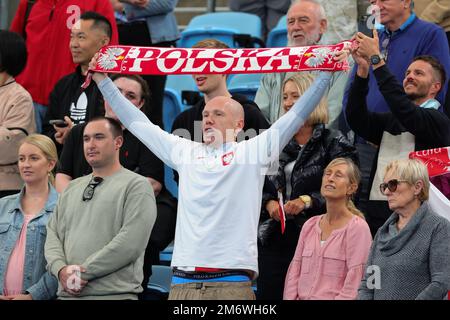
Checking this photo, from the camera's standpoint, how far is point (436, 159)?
7344mm

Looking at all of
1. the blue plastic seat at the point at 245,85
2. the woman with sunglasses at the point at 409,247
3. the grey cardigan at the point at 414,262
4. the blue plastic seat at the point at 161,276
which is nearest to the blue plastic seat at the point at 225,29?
the blue plastic seat at the point at 245,85

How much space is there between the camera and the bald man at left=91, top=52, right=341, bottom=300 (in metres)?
6.56

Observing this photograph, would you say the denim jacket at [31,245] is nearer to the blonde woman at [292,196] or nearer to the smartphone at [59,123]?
the smartphone at [59,123]

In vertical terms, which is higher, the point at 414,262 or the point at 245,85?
the point at 245,85

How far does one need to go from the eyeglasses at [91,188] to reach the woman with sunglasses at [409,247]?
188 centimetres

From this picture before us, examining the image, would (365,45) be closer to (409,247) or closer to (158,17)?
(409,247)

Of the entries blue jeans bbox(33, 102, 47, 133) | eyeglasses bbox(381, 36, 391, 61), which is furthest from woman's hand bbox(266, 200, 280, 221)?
blue jeans bbox(33, 102, 47, 133)

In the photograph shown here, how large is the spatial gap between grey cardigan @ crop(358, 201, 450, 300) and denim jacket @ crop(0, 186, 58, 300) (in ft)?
7.09

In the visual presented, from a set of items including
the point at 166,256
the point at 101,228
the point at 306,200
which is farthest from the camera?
the point at 166,256

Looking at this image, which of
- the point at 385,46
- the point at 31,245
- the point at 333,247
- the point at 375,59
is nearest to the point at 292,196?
the point at 333,247

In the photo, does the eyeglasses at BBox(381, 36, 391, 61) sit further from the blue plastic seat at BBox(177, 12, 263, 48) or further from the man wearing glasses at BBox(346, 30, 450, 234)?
the blue plastic seat at BBox(177, 12, 263, 48)

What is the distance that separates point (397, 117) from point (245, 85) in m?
2.57

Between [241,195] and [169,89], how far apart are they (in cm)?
396

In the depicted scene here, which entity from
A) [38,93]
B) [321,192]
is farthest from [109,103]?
[38,93]
